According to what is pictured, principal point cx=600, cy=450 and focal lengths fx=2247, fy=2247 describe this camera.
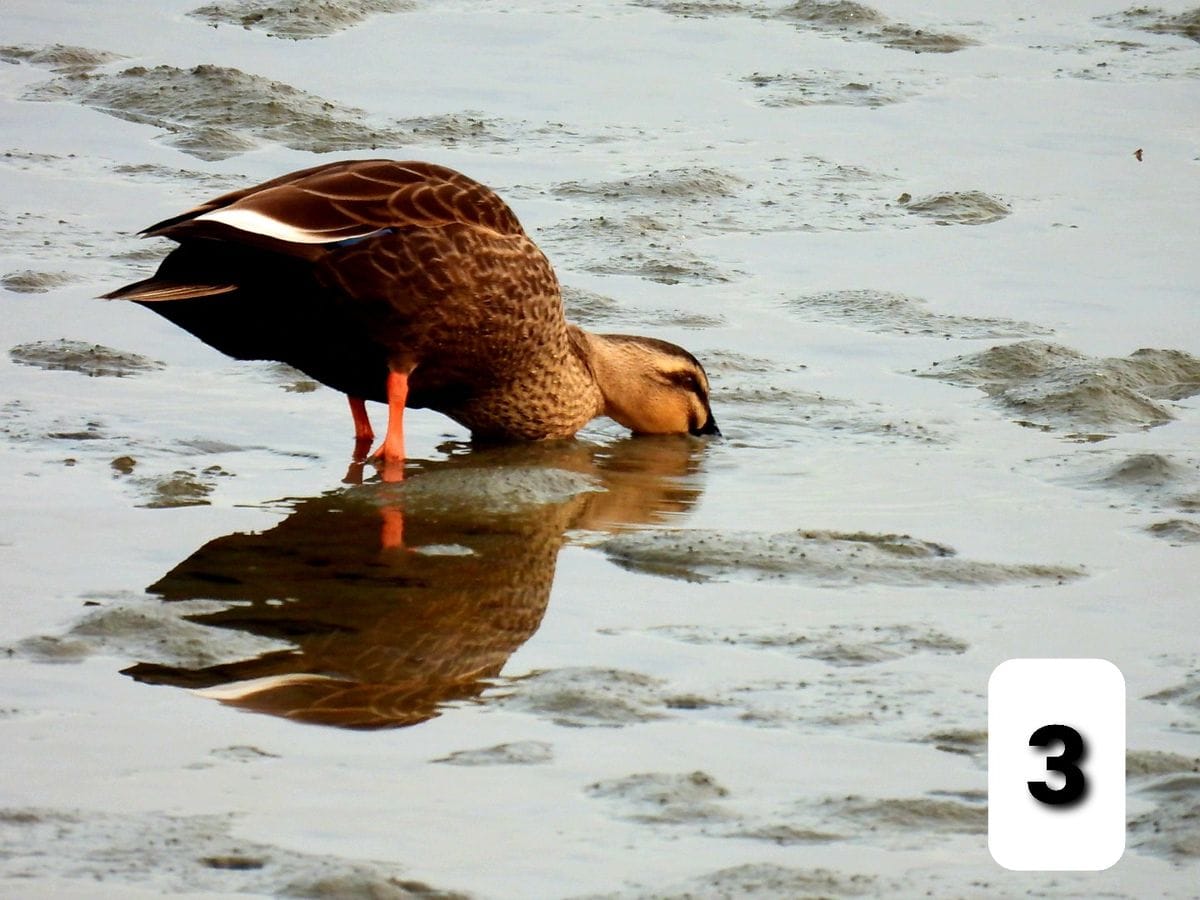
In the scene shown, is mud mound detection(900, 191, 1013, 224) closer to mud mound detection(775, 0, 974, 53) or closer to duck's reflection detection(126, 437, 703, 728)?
duck's reflection detection(126, 437, 703, 728)

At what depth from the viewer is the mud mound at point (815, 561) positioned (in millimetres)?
6777

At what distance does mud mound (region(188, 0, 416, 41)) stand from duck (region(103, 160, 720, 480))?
21.3 ft

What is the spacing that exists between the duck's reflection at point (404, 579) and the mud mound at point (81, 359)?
1.42 metres

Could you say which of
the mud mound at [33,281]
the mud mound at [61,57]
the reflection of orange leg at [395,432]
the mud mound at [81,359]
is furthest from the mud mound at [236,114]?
the reflection of orange leg at [395,432]

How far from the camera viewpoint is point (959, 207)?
460 inches

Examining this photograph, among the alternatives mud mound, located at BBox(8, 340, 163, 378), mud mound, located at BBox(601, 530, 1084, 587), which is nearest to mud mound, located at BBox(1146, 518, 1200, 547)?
mud mound, located at BBox(601, 530, 1084, 587)

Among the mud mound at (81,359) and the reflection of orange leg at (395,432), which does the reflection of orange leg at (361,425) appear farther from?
the mud mound at (81,359)

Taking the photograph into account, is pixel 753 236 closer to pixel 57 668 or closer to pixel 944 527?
pixel 944 527

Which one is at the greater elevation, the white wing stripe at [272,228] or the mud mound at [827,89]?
the white wing stripe at [272,228]

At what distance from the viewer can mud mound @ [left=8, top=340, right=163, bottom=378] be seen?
8.73m

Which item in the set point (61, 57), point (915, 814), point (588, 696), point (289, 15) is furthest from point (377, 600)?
point (289, 15)

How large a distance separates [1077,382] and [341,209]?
3.20 m

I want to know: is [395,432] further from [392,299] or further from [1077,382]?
[1077,382]

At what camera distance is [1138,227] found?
11.4 m
